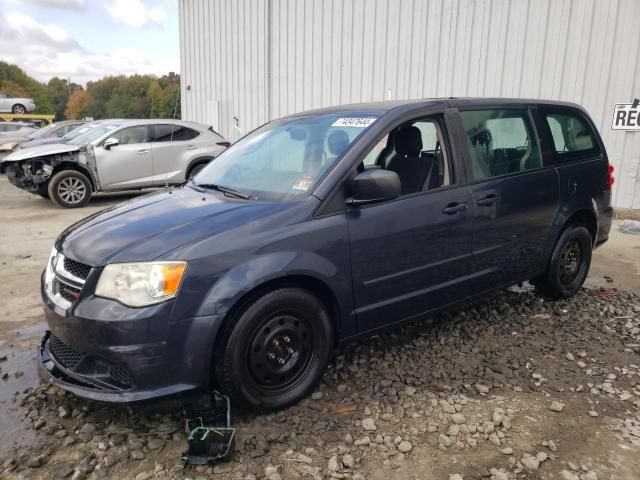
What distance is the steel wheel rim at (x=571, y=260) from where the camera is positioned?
4496mm

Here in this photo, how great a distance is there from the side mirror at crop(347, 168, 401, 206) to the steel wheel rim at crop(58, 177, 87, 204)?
8441mm

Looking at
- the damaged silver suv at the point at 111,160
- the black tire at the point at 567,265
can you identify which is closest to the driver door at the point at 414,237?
the black tire at the point at 567,265

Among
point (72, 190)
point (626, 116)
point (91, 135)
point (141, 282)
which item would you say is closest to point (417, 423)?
point (141, 282)

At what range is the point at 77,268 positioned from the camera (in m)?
2.72

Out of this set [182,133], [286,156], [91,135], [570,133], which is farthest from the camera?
[182,133]

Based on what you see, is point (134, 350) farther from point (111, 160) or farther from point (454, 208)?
point (111, 160)

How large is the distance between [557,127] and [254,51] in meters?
11.9

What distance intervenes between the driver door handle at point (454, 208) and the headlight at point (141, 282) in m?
1.76

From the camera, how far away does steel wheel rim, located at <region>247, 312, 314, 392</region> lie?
9.02 feet

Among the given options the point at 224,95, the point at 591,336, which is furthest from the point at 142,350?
the point at 224,95

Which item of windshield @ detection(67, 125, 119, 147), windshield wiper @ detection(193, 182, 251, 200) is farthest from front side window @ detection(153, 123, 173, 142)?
windshield wiper @ detection(193, 182, 251, 200)

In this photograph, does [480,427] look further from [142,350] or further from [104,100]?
[104,100]

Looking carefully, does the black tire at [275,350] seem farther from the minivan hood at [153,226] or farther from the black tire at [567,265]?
the black tire at [567,265]

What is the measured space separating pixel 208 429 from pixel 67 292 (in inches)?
41.0
